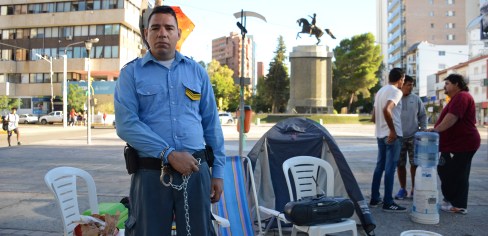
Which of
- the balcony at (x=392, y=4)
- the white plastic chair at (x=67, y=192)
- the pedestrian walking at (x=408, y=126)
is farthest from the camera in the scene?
the balcony at (x=392, y=4)

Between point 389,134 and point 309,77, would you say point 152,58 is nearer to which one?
point 389,134

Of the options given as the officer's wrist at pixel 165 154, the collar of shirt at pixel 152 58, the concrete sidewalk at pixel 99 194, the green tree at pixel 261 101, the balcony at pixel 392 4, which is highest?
the balcony at pixel 392 4

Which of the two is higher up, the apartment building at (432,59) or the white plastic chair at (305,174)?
the apartment building at (432,59)

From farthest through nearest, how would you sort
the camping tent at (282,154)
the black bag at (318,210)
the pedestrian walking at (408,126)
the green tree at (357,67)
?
the green tree at (357,67) < the pedestrian walking at (408,126) < the camping tent at (282,154) < the black bag at (318,210)

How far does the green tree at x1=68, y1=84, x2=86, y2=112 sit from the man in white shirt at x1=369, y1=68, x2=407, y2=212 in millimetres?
48295

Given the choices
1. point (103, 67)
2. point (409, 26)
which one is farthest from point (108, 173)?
point (409, 26)

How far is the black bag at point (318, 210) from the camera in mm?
3441

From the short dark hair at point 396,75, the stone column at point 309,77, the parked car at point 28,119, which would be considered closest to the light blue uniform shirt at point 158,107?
the short dark hair at point 396,75

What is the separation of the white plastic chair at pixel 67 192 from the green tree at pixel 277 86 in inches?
2494

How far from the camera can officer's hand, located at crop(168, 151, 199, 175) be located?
7.41 ft

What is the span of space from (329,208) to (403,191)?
356 cm

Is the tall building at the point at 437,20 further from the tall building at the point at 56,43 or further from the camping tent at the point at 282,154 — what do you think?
the camping tent at the point at 282,154

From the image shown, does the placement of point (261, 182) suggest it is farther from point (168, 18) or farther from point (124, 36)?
point (124, 36)

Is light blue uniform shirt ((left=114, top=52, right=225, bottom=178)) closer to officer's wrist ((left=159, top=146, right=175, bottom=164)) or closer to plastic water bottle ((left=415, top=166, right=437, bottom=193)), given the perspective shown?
officer's wrist ((left=159, top=146, right=175, bottom=164))
